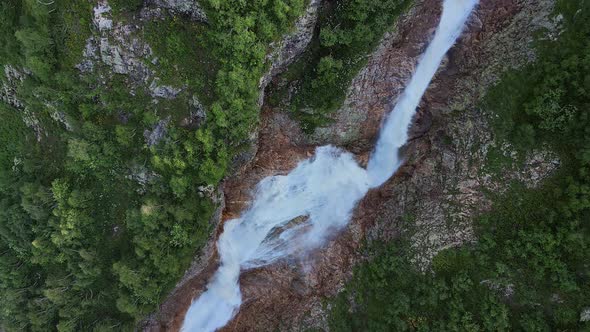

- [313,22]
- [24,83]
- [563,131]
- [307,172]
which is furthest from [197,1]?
[563,131]

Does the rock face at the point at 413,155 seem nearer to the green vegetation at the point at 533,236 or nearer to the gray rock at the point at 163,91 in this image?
the green vegetation at the point at 533,236

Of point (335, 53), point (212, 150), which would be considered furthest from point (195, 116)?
point (335, 53)

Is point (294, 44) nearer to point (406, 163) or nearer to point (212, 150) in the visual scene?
point (212, 150)

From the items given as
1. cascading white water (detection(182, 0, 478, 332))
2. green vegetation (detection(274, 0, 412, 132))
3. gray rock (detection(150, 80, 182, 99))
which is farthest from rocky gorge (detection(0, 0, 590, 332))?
cascading white water (detection(182, 0, 478, 332))

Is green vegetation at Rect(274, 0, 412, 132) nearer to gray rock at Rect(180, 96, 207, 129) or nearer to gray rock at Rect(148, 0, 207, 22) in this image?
gray rock at Rect(180, 96, 207, 129)

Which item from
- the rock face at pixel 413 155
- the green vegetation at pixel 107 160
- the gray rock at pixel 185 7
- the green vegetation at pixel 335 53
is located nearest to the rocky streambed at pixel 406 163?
the rock face at pixel 413 155

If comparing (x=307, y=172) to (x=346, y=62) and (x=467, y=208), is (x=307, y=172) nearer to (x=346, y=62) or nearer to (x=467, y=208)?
(x=346, y=62)
